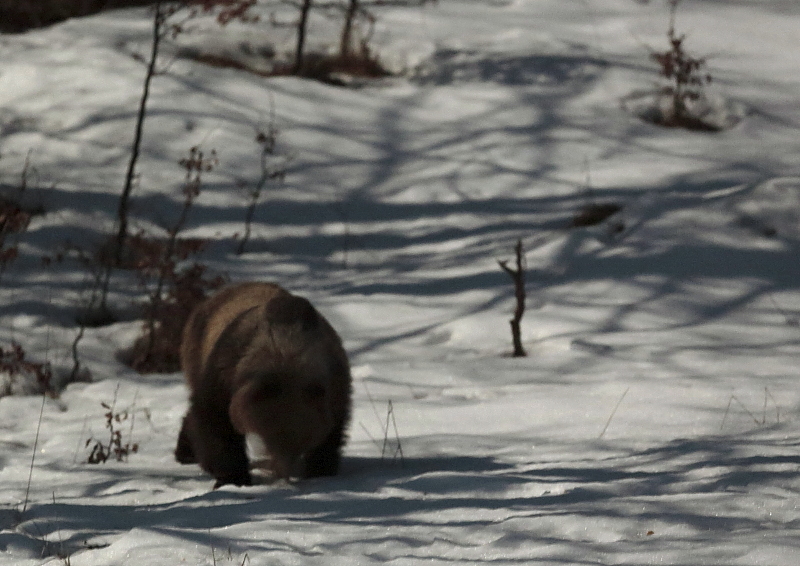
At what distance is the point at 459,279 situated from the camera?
845 centimetres

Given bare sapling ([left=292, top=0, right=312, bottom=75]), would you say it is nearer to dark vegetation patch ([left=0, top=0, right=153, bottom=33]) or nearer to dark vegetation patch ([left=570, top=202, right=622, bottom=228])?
dark vegetation patch ([left=0, top=0, right=153, bottom=33])

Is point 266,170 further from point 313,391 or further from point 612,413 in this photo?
point 313,391

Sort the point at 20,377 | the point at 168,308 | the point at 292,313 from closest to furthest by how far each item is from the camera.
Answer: the point at 292,313, the point at 20,377, the point at 168,308

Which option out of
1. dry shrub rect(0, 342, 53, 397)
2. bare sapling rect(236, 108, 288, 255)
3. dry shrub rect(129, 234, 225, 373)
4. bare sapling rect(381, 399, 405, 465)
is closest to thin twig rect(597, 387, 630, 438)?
bare sapling rect(381, 399, 405, 465)

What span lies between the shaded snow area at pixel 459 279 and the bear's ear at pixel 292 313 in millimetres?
637

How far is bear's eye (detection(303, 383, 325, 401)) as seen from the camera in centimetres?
425

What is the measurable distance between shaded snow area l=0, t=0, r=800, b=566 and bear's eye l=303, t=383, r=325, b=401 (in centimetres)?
37

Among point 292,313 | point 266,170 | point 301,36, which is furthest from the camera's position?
point 301,36

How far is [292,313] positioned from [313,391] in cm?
42

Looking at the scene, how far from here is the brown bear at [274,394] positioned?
420 centimetres

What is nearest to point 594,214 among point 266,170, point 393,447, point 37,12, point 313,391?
point 266,170

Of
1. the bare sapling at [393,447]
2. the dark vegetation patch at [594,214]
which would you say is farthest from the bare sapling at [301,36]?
the bare sapling at [393,447]

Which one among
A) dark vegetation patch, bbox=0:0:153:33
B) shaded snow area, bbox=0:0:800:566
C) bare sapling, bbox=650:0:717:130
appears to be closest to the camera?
shaded snow area, bbox=0:0:800:566

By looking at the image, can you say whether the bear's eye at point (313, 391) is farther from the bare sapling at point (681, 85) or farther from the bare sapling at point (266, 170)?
the bare sapling at point (681, 85)
